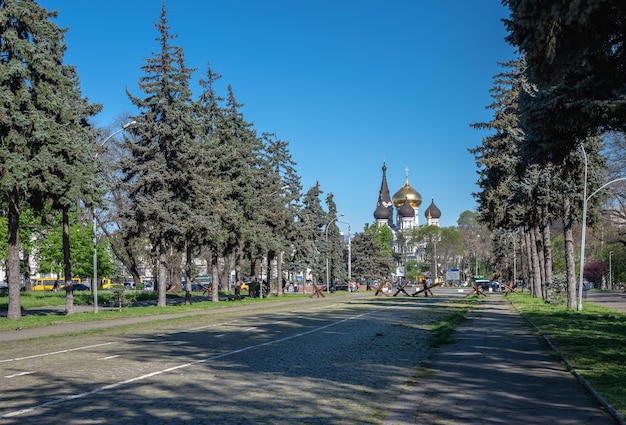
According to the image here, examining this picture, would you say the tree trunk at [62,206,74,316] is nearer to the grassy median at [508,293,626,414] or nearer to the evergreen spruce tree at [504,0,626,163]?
the grassy median at [508,293,626,414]

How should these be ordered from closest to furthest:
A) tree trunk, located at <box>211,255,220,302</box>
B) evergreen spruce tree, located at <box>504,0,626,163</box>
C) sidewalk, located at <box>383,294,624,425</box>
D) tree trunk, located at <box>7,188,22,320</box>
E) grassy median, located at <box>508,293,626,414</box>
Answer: sidewalk, located at <box>383,294,624,425</box> → grassy median, located at <box>508,293,626,414</box> → evergreen spruce tree, located at <box>504,0,626,163</box> → tree trunk, located at <box>7,188,22,320</box> → tree trunk, located at <box>211,255,220,302</box>

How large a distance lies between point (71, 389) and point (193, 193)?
2965 cm

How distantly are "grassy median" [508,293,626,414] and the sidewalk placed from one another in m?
0.33

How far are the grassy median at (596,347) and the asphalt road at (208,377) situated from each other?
3042 millimetres

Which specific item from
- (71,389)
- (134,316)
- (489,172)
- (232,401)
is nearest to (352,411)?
(232,401)

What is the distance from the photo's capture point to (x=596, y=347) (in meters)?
15.9

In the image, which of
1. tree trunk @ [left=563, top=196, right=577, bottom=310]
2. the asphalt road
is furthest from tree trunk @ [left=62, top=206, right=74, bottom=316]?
tree trunk @ [left=563, top=196, right=577, bottom=310]

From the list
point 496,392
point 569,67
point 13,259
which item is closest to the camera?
point 496,392

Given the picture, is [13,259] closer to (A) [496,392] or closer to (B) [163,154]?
(B) [163,154]

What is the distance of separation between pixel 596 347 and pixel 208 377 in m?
9.46

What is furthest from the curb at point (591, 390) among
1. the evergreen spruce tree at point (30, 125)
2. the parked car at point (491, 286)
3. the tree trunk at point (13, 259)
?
the parked car at point (491, 286)

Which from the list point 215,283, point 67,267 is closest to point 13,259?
point 67,267

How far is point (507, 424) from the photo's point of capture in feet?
26.1

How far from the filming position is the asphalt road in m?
8.54
